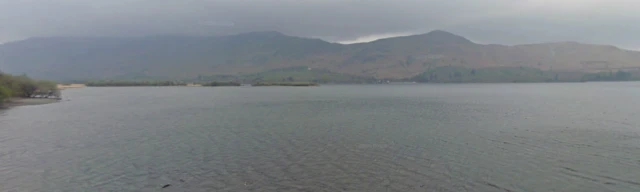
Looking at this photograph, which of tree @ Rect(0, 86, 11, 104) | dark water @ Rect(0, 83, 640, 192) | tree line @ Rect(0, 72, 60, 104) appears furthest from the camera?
tree line @ Rect(0, 72, 60, 104)

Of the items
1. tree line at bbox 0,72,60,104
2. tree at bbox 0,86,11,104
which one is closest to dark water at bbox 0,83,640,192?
→ tree at bbox 0,86,11,104

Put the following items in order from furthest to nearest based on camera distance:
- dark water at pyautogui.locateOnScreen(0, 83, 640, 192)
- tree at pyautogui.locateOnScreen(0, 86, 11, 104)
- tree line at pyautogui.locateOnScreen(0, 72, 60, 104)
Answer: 1. tree line at pyautogui.locateOnScreen(0, 72, 60, 104)
2. tree at pyautogui.locateOnScreen(0, 86, 11, 104)
3. dark water at pyautogui.locateOnScreen(0, 83, 640, 192)

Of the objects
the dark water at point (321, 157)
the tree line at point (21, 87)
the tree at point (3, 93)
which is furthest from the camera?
the tree line at point (21, 87)

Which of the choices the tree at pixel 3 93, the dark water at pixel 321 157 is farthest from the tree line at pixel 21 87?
the dark water at pixel 321 157

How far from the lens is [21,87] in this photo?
94.4 meters

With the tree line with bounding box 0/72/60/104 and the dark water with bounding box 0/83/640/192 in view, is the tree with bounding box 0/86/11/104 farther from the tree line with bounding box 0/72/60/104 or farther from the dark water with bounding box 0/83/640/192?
the dark water with bounding box 0/83/640/192

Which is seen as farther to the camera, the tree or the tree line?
the tree line

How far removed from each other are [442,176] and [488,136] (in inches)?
687

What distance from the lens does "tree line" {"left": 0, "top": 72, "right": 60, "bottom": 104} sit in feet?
262

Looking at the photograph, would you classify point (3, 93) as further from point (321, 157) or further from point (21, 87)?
point (321, 157)

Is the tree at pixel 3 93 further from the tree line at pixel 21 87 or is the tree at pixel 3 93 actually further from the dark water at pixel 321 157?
the dark water at pixel 321 157

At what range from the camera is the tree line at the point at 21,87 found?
7981 cm

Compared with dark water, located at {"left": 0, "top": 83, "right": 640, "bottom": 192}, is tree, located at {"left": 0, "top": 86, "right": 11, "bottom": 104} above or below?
above

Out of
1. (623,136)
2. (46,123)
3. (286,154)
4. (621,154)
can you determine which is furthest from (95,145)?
(623,136)
